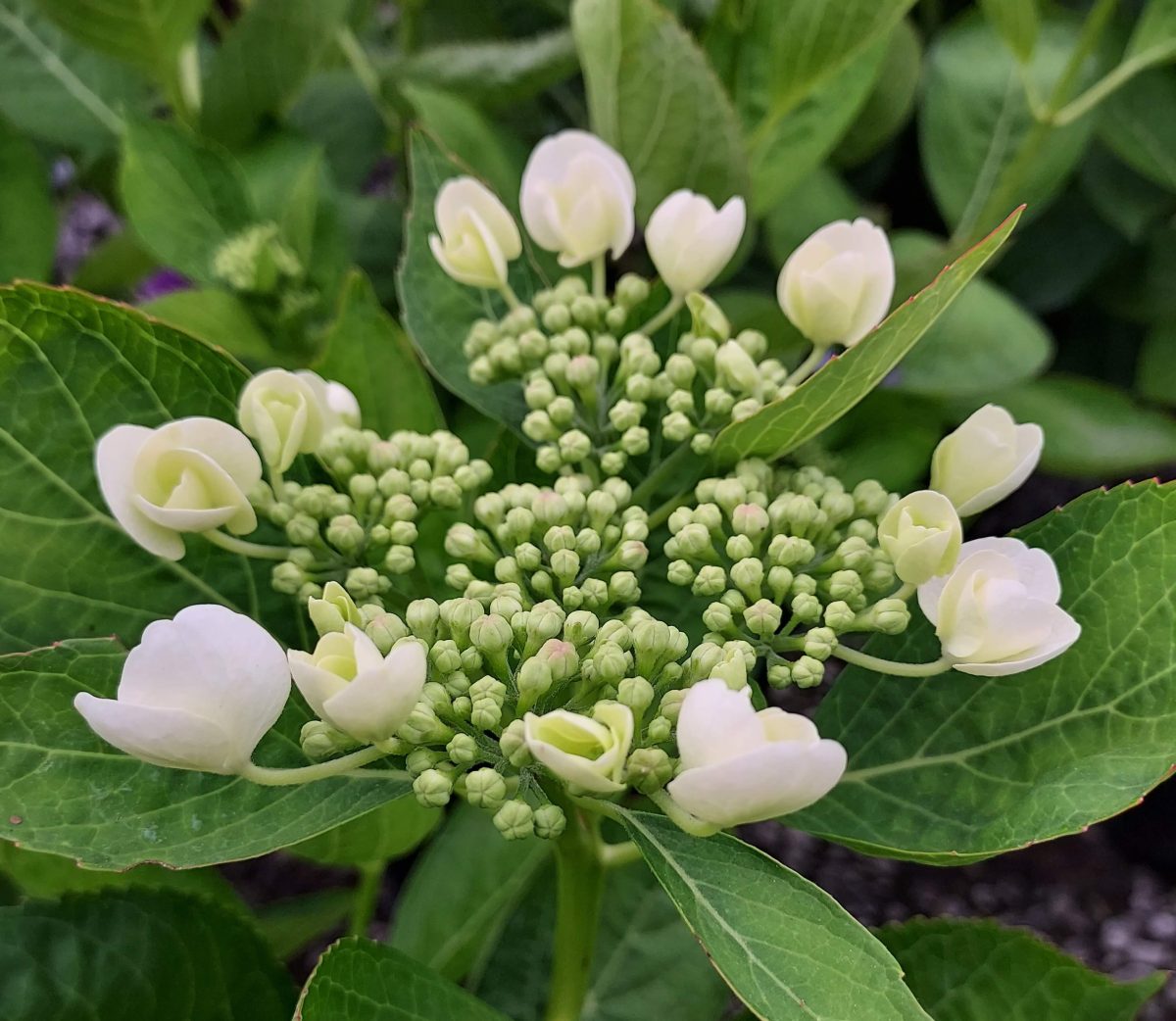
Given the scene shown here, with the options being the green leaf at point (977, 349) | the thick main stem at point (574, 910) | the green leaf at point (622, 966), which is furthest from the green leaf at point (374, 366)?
the green leaf at point (977, 349)

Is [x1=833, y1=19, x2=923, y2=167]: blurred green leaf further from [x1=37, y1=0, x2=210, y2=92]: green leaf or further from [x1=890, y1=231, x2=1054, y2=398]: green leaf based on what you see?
[x1=37, y1=0, x2=210, y2=92]: green leaf

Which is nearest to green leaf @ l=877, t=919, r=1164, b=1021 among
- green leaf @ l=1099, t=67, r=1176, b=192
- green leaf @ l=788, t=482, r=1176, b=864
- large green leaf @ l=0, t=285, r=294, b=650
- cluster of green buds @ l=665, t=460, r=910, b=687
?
green leaf @ l=788, t=482, r=1176, b=864

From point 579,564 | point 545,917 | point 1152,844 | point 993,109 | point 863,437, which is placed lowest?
point 1152,844

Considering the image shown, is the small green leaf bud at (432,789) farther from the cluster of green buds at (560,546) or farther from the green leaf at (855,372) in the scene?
the green leaf at (855,372)

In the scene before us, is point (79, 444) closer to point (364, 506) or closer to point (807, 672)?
point (364, 506)

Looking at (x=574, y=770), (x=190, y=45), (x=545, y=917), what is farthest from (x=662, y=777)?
(x=190, y=45)

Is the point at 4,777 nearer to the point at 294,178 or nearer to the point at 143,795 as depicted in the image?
the point at 143,795

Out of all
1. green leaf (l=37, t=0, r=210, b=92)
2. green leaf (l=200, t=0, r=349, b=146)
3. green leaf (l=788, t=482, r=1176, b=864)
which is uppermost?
green leaf (l=37, t=0, r=210, b=92)
